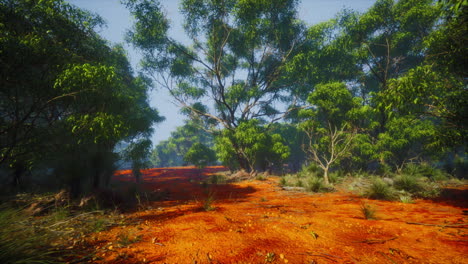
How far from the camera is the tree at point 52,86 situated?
477cm

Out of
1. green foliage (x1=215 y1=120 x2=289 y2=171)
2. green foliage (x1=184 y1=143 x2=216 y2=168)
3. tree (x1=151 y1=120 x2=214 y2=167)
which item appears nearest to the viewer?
green foliage (x1=215 y1=120 x2=289 y2=171)

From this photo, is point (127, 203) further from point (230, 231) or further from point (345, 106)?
point (345, 106)

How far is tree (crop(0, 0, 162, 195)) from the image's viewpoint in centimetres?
477

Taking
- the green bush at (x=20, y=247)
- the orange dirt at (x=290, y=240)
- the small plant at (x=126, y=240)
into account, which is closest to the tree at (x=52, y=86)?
the green bush at (x=20, y=247)

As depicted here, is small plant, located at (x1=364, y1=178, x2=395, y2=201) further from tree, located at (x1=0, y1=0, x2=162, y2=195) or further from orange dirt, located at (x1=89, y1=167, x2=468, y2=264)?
tree, located at (x1=0, y1=0, x2=162, y2=195)

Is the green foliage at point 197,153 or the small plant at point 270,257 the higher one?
the green foliage at point 197,153

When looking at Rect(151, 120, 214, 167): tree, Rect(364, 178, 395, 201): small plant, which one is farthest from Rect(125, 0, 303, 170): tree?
Rect(151, 120, 214, 167): tree

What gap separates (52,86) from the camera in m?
5.51

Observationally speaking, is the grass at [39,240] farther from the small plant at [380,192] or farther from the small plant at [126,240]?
the small plant at [380,192]

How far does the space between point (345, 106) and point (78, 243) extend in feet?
52.4

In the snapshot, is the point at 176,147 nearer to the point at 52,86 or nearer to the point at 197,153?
the point at 197,153

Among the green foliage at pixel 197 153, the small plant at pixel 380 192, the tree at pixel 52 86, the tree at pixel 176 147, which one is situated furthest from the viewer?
the tree at pixel 176 147

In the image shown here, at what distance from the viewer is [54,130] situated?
6418mm

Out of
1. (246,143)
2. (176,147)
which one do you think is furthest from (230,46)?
(176,147)
